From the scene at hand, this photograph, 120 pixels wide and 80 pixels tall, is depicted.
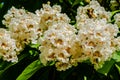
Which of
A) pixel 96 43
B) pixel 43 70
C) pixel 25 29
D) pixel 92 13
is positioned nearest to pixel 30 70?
pixel 43 70

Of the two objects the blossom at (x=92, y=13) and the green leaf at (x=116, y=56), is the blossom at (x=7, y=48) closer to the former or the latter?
the blossom at (x=92, y=13)

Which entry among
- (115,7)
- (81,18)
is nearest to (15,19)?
(81,18)

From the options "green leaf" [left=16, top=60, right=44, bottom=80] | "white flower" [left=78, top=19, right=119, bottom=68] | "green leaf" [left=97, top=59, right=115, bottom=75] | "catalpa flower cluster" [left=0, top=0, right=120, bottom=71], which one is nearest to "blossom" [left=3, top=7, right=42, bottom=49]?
"catalpa flower cluster" [left=0, top=0, right=120, bottom=71]

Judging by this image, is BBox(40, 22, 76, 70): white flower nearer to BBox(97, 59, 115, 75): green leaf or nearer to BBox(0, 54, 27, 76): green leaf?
BBox(97, 59, 115, 75): green leaf

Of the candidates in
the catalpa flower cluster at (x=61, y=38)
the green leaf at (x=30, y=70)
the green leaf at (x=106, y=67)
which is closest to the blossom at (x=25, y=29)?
the catalpa flower cluster at (x=61, y=38)

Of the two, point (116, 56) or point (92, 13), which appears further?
point (92, 13)

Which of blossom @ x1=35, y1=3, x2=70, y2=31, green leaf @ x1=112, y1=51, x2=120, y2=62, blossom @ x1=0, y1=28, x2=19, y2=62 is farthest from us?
blossom @ x1=35, y1=3, x2=70, y2=31

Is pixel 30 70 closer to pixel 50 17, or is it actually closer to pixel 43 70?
pixel 43 70
